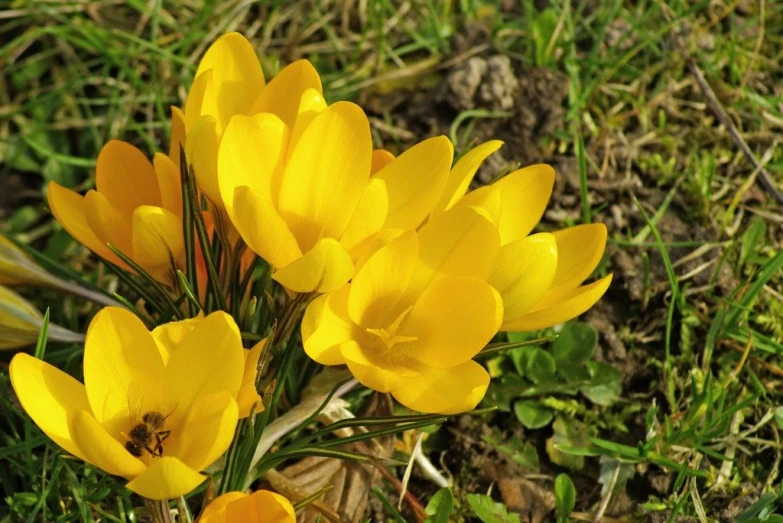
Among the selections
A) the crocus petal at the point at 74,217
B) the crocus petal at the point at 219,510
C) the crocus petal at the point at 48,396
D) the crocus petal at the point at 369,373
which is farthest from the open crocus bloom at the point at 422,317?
the crocus petal at the point at 74,217

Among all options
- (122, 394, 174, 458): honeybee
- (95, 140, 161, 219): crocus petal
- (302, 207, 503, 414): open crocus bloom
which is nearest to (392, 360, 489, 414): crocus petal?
(302, 207, 503, 414): open crocus bloom

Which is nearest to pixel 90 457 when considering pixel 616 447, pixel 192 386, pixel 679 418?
pixel 192 386

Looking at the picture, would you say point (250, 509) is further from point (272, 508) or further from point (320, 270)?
point (320, 270)

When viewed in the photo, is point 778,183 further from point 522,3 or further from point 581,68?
point 522,3

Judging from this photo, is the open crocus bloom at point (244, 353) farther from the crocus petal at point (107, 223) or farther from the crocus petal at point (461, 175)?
the crocus petal at point (461, 175)

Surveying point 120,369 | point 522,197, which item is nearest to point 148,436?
point 120,369

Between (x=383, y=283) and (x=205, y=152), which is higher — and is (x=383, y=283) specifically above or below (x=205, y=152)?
below

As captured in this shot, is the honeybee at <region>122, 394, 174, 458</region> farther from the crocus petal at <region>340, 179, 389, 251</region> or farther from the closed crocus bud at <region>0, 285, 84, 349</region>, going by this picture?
the closed crocus bud at <region>0, 285, 84, 349</region>
